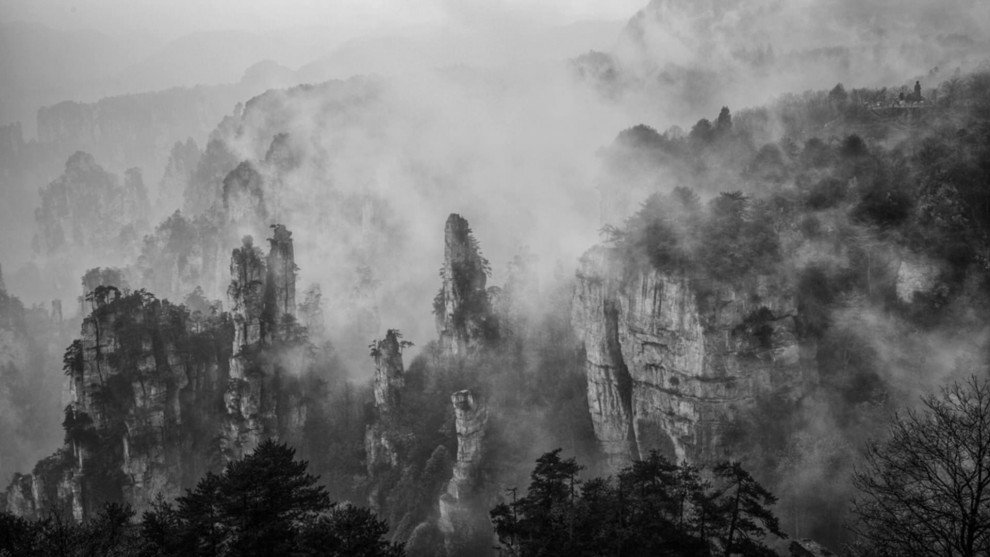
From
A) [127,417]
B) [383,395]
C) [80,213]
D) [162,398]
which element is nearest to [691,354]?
[383,395]

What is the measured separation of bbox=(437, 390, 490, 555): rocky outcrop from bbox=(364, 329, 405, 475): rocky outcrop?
9812 millimetres

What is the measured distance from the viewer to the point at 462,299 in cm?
6925

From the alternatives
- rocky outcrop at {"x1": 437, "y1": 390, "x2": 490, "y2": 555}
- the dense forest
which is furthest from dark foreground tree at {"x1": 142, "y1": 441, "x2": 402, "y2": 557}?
rocky outcrop at {"x1": 437, "y1": 390, "x2": 490, "y2": 555}

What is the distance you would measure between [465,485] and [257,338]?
32.2 metres

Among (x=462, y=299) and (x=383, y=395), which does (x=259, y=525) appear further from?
(x=462, y=299)

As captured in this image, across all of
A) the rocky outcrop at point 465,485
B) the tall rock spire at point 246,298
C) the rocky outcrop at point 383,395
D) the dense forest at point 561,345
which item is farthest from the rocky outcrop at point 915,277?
the tall rock spire at point 246,298

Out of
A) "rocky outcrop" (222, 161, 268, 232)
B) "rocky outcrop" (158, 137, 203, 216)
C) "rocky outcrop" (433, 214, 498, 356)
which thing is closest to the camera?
"rocky outcrop" (433, 214, 498, 356)

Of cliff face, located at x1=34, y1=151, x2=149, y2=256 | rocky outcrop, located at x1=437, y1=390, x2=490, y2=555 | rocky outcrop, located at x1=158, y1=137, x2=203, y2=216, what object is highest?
rocky outcrop, located at x1=158, y1=137, x2=203, y2=216

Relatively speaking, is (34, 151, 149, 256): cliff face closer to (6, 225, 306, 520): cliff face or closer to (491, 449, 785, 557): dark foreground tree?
(6, 225, 306, 520): cliff face

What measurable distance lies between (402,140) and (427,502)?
7805cm

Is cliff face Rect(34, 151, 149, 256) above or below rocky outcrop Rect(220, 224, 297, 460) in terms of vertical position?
above

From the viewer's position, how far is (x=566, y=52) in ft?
496

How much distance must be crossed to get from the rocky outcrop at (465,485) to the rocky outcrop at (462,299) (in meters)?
9.88

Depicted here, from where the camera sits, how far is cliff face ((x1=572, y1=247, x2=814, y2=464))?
4912 centimetres
